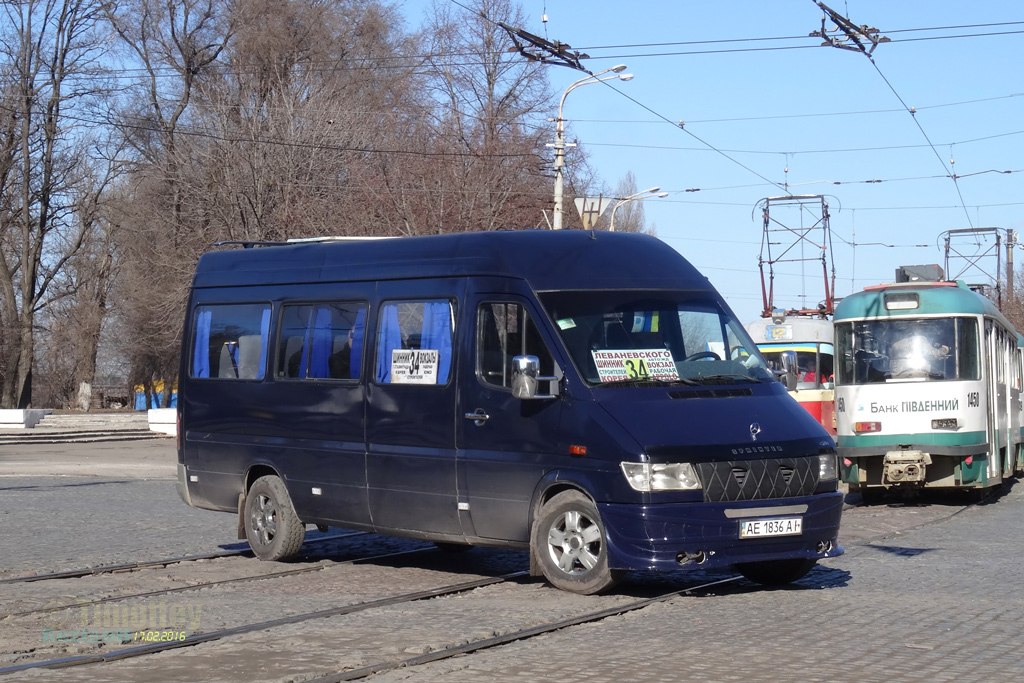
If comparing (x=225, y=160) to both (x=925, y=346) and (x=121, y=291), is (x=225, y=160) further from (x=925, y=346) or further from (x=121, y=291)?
(x=925, y=346)

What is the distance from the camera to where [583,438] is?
9461mm

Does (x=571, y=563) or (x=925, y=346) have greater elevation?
(x=925, y=346)

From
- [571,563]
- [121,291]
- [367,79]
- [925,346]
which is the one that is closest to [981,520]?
[925,346]

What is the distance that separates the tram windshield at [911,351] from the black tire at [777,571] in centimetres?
856

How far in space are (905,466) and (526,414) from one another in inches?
366

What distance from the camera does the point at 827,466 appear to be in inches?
387

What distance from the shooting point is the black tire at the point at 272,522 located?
1179 cm

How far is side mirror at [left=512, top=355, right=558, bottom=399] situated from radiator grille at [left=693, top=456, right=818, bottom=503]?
49.4 inches

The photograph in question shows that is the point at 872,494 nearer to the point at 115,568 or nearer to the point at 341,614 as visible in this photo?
the point at 115,568

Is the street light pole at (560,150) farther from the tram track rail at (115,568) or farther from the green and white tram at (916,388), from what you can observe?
the tram track rail at (115,568)

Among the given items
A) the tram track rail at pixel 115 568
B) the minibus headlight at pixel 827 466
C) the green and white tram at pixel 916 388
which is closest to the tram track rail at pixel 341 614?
the tram track rail at pixel 115 568

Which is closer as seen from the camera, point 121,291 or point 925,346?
point 925,346

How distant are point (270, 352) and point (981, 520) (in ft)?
28.8

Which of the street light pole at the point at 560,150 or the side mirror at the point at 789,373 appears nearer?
the side mirror at the point at 789,373
